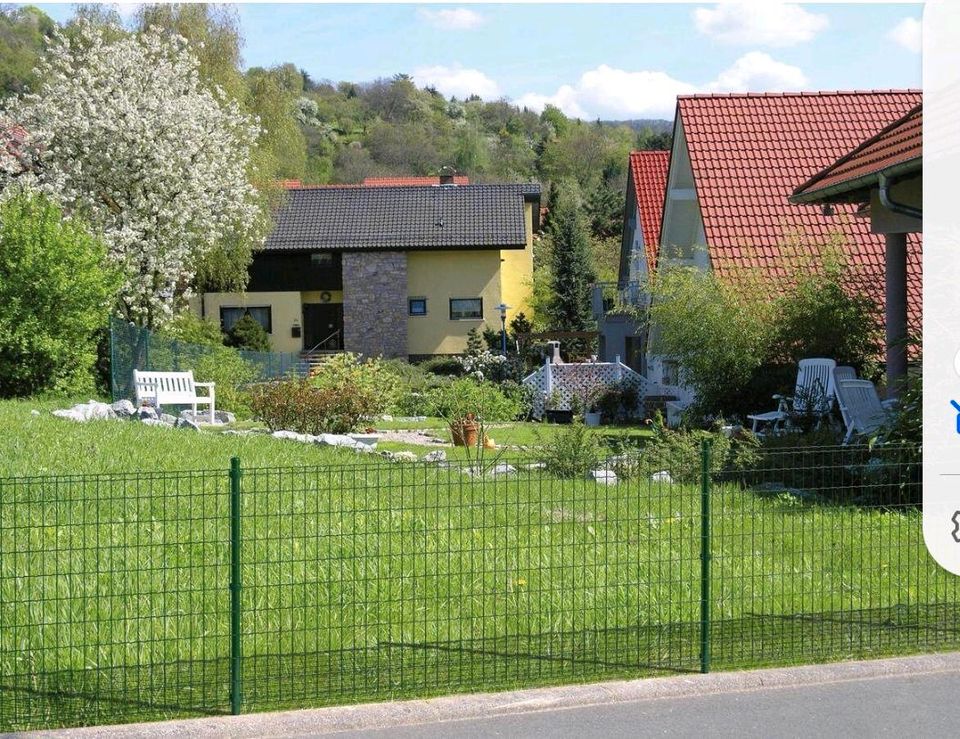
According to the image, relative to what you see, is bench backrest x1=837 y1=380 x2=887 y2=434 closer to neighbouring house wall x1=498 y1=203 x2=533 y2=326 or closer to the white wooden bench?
the white wooden bench

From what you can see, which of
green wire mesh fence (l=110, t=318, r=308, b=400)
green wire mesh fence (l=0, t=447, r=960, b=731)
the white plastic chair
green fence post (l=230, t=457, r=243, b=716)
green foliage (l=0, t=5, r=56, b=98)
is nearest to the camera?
green fence post (l=230, t=457, r=243, b=716)

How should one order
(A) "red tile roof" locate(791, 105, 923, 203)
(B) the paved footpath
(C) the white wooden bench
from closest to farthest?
(B) the paved footpath → (A) "red tile roof" locate(791, 105, 923, 203) → (C) the white wooden bench

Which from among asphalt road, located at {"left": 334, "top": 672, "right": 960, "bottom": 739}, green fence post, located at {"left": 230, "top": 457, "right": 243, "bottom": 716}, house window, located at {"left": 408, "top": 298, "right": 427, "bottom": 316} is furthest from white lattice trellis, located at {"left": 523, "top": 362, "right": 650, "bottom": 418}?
green fence post, located at {"left": 230, "top": 457, "right": 243, "bottom": 716}

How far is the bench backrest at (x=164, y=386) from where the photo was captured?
20391 mm

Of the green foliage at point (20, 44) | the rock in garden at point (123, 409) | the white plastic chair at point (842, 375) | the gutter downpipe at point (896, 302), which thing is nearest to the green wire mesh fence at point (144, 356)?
the rock in garden at point (123, 409)

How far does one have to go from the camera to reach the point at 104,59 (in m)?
29.9

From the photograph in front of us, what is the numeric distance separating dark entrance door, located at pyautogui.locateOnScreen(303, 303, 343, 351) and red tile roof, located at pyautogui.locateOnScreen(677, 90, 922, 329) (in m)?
26.6

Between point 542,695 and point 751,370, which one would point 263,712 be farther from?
point 751,370

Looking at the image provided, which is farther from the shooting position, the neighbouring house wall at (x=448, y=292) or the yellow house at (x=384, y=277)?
the neighbouring house wall at (x=448, y=292)

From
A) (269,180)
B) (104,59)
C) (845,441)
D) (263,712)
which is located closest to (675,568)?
(263,712)

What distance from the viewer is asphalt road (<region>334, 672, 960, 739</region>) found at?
594 centimetres

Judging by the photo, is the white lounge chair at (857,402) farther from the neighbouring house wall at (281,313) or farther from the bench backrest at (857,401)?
the neighbouring house wall at (281,313)

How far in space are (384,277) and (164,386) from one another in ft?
92.0

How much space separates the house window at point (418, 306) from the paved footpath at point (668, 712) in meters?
42.7
